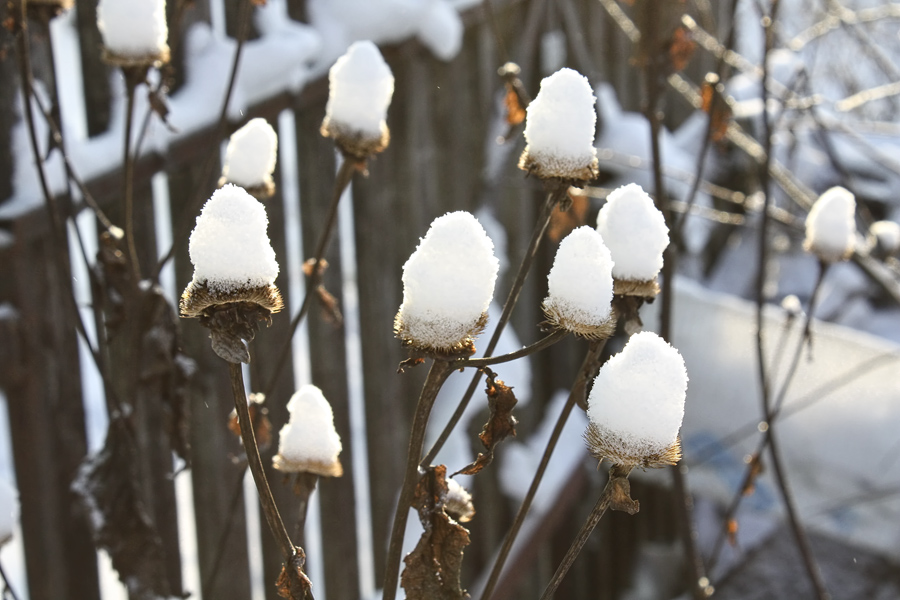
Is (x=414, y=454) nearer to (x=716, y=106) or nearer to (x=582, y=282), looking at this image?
(x=582, y=282)

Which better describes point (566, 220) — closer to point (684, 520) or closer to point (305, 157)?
point (684, 520)

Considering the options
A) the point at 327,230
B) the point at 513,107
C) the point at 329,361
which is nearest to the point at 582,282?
the point at 327,230

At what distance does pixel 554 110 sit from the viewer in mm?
665

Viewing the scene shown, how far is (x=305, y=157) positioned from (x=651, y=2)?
3.17 feet

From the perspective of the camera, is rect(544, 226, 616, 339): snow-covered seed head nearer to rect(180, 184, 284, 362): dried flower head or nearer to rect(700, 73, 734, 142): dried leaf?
rect(180, 184, 284, 362): dried flower head

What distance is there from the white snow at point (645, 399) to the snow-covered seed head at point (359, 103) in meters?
0.49

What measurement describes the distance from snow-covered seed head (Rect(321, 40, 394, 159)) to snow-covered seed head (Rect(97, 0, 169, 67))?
233 millimetres

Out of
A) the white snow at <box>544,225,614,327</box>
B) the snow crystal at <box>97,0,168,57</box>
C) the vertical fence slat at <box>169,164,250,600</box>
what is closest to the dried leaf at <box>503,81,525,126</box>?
the snow crystal at <box>97,0,168,57</box>

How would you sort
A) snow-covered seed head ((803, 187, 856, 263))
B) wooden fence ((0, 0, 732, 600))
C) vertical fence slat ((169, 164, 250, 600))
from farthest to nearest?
1. vertical fence slat ((169, 164, 250, 600))
2. wooden fence ((0, 0, 732, 600))
3. snow-covered seed head ((803, 187, 856, 263))

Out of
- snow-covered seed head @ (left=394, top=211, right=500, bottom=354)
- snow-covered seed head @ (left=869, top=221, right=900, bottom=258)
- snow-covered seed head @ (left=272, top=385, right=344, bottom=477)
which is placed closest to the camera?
snow-covered seed head @ (left=394, top=211, right=500, bottom=354)

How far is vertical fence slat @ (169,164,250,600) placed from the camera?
1.68m

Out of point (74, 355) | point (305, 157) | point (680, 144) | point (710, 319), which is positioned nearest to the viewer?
point (74, 355)

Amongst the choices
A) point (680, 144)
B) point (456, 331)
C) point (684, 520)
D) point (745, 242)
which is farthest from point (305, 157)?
point (745, 242)

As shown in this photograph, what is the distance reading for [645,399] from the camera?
1.77 ft
